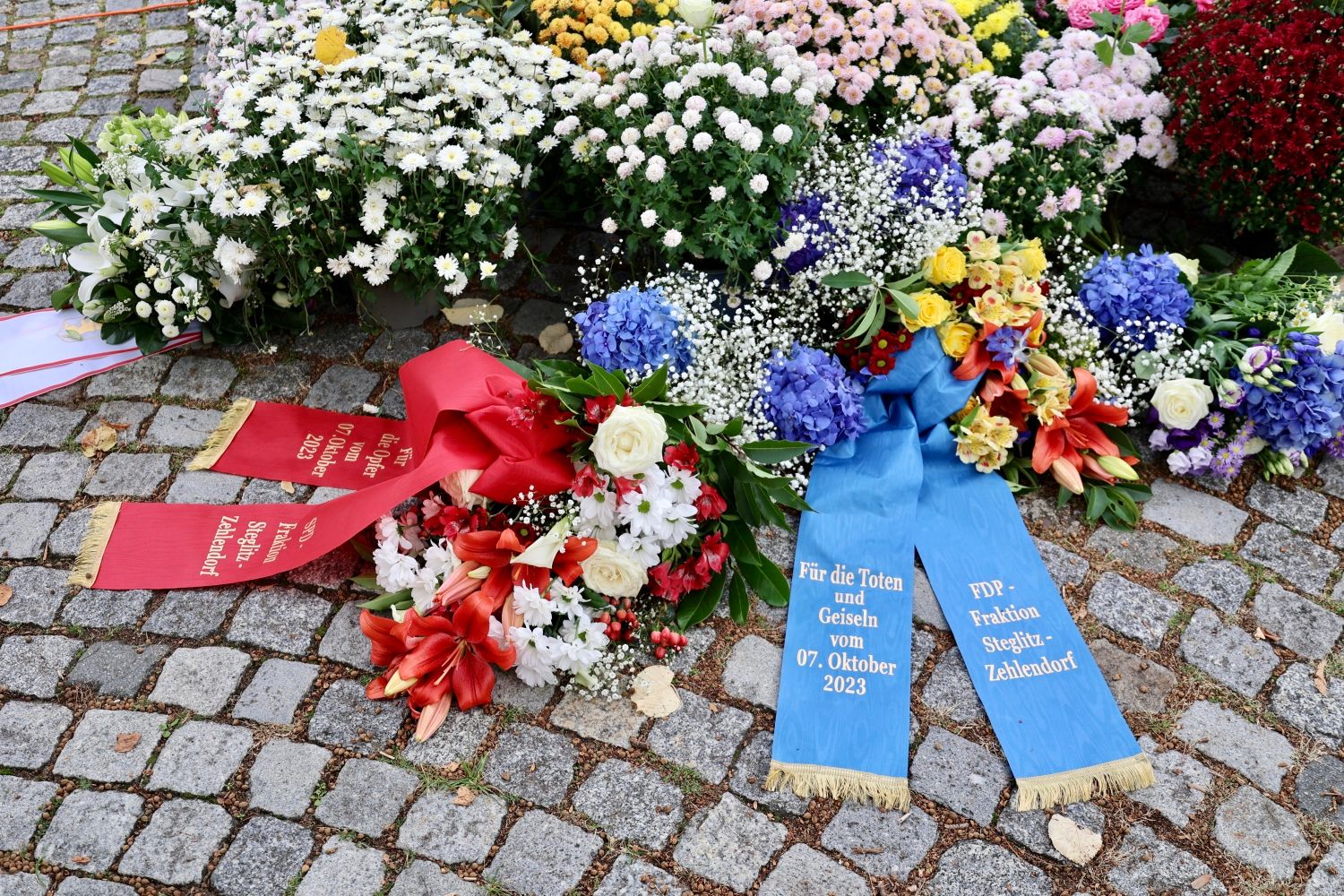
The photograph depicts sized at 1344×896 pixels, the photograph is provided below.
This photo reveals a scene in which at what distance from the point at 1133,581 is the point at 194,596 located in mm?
2563

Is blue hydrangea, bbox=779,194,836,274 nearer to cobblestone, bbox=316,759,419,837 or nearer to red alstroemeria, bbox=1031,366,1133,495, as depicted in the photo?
red alstroemeria, bbox=1031,366,1133,495

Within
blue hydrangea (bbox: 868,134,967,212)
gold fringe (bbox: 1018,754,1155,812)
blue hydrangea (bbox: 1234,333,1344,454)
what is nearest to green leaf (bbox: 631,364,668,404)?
blue hydrangea (bbox: 868,134,967,212)

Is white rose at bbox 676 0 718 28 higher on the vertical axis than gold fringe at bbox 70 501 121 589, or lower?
higher

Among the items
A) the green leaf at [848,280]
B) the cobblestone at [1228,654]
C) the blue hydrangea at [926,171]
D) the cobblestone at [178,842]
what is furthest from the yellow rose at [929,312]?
the cobblestone at [178,842]

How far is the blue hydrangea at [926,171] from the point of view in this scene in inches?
135

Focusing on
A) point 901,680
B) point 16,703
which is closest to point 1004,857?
point 901,680

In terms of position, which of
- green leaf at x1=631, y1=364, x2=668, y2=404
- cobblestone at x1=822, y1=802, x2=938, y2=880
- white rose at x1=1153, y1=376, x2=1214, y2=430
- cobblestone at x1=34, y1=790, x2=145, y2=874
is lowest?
cobblestone at x1=34, y1=790, x2=145, y2=874

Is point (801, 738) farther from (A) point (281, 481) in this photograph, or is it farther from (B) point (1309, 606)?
(A) point (281, 481)

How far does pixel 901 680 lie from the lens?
2.73 metres

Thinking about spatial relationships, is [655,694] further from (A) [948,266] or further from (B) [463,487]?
(A) [948,266]

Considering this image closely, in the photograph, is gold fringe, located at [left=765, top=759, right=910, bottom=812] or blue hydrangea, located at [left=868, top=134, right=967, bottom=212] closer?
gold fringe, located at [left=765, top=759, right=910, bottom=812]

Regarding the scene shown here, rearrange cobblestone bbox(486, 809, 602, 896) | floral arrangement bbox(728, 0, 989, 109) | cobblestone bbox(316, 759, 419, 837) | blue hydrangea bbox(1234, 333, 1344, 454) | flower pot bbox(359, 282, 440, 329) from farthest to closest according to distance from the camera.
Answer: flower pot bbox(359, 282, 440, 329)
floral arrangement bbox(728, 0, 989, 109)
blue hydrangea bbox(1234, 333, 1344, 454)
cobblestone bbox(316, 759, 419, 837)
cobblestone bbox(486, 809, 602, 896)

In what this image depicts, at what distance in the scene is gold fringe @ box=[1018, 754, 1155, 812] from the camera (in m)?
2.51

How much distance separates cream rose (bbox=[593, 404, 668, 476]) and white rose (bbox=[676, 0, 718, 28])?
131cm
